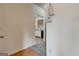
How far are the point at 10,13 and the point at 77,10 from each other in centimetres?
72

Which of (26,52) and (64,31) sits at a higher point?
(64,31)

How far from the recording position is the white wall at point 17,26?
1.23 m

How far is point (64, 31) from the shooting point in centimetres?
125

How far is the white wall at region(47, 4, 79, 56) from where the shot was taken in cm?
123

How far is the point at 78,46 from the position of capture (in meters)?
1.22

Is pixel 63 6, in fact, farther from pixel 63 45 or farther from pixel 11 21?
pixel 11 21

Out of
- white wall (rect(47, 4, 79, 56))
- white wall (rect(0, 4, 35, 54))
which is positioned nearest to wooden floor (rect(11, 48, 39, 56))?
white wall (rect(0, 4, 35, 54))

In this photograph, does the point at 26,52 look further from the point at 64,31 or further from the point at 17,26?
the point at 64,31

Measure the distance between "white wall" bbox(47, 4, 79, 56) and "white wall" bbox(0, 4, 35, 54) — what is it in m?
0.22

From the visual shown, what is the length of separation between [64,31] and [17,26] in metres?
0.52

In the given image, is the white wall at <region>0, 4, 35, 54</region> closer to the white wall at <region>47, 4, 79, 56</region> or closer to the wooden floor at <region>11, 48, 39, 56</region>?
the wooden floor at <region>11, 48, 39, 56</region>

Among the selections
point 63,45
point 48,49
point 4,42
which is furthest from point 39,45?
point 4,42

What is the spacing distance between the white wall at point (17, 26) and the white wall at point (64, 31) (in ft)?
0.72

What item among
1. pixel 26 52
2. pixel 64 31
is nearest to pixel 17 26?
pixel 26 52
